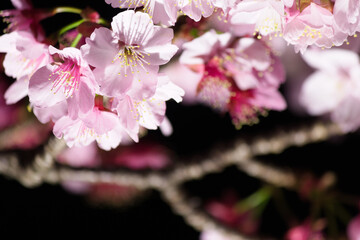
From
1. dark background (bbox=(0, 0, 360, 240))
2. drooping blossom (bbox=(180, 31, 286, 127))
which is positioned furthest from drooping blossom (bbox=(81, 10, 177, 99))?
dark background (bbox=(0, 0, 360, 240))

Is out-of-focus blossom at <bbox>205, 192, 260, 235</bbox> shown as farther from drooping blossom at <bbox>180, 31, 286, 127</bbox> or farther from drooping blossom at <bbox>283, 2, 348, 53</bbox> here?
drooping blossom at <bbox>283, 2, 348, 53</bbox>

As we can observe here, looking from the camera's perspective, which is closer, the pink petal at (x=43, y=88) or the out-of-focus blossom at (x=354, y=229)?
the pink petal at (x=43, y=88)

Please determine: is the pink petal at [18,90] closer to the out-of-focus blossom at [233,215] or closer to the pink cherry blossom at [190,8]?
the pink cherry blossom at [190,8]

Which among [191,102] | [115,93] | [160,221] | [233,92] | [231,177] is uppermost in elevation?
[115,93]

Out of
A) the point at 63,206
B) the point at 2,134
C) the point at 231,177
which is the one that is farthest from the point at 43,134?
the point at 231,177

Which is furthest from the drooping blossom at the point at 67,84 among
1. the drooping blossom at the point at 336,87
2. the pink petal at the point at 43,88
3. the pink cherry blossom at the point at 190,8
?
the drooping blossom at the point at 336,87

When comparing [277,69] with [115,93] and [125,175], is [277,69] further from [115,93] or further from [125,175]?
[125,175]
